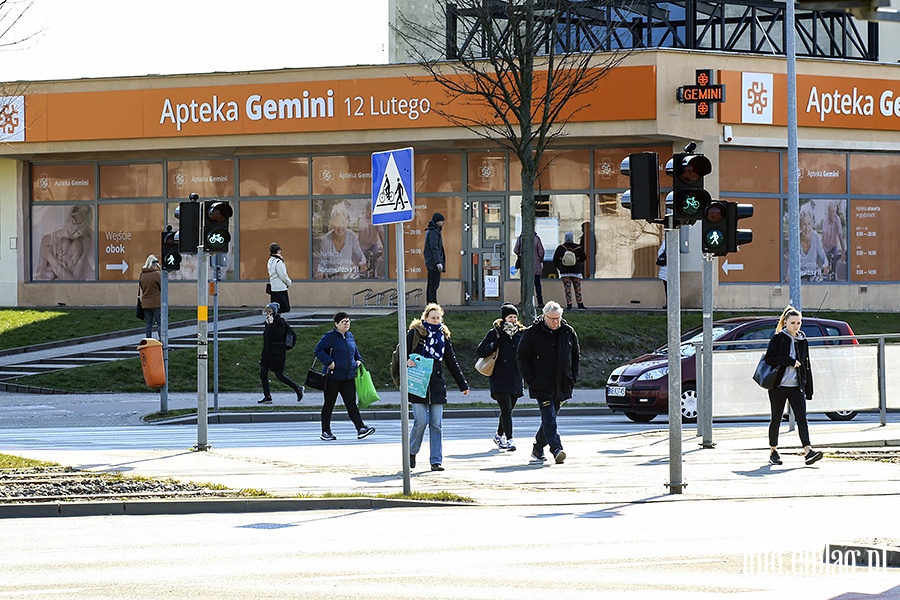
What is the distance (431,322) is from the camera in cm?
1560

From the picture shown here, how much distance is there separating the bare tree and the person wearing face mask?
6.27m

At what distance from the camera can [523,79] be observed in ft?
95.8

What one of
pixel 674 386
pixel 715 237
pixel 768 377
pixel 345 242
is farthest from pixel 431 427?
pixel 345 242

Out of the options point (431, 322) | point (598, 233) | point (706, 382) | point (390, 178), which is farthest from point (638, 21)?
point (390, 178)

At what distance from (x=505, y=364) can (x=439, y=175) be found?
18174 millimetres

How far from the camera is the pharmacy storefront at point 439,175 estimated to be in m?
33.3

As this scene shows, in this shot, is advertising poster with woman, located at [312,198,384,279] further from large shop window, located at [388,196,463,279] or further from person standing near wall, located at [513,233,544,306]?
person standing near wall, located at [513,233,544,306]

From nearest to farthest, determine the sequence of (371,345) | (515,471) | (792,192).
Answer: (515,471) → (792,192) → (371,345)

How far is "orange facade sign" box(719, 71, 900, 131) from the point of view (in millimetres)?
32938

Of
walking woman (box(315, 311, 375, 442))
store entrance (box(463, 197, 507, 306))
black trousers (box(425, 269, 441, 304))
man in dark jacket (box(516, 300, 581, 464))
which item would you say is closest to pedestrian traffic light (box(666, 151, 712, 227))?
man in dark jacket (box(516, 300, 581, 464))

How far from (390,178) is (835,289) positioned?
23725mm

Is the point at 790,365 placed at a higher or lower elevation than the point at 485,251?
lower

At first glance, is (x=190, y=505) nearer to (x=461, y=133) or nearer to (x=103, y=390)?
(x=103, y=390)

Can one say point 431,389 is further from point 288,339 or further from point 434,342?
point 288,339
